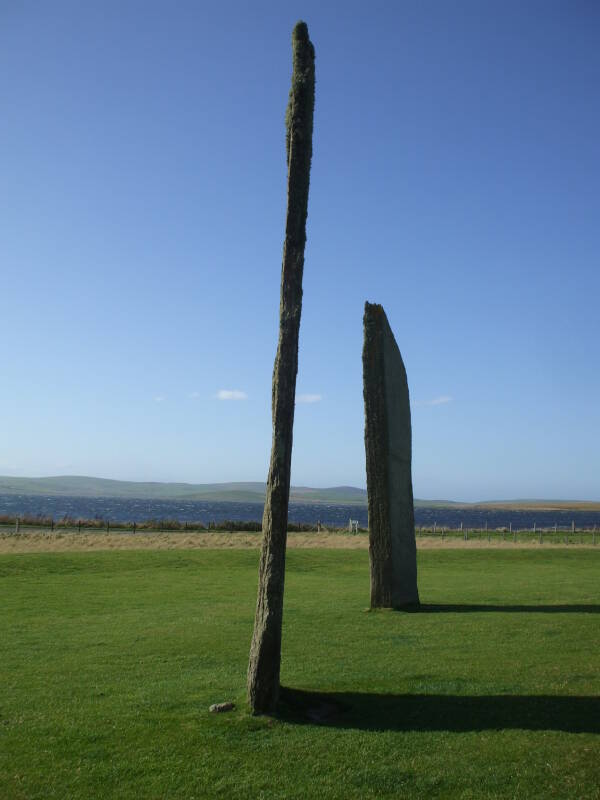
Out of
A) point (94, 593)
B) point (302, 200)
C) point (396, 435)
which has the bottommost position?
point (94, 593)

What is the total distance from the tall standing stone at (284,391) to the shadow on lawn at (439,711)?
1.79 feet


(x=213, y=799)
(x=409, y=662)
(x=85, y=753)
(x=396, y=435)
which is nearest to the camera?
(x=213, y=799)

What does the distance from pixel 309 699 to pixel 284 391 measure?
142 inches

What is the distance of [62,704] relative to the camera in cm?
787

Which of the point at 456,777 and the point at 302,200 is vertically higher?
the point at 302,200

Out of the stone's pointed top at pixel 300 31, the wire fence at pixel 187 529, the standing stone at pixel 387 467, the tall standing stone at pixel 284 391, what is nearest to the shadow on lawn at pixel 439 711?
the tall standing stone at pixel 284 391

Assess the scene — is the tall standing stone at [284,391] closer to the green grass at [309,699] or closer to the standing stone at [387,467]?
the green grass at [309,699]

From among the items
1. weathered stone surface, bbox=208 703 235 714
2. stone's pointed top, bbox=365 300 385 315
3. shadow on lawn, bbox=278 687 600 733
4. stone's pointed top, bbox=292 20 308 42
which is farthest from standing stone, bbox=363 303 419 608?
stone's pointed top, bbox=292 20 308 42

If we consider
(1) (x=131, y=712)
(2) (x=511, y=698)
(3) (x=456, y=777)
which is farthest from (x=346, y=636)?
(3) (x=456, y=777)

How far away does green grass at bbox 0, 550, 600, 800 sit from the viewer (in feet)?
19.3

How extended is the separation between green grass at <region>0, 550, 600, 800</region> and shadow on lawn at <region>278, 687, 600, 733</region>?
3 centimetres

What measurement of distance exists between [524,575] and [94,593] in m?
13.5

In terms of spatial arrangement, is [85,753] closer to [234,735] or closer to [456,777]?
[234,735]

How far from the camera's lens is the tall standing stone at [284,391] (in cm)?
760
